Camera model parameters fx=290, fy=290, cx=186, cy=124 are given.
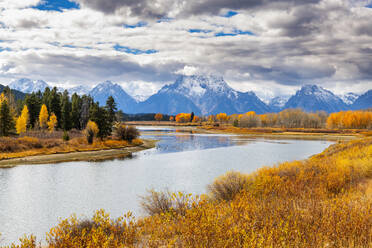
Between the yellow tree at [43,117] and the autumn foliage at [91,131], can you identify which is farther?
the yellow tree at [43,117]

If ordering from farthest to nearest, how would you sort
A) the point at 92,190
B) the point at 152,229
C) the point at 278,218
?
the point at 92,190
the point at 152,229
the point at 278,218

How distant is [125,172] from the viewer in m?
38.2

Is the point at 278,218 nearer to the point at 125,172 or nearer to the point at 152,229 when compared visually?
the point at 152,229

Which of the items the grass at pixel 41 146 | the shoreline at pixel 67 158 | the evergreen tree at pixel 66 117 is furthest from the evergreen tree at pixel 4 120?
the evergreen tree at pixel 66 117

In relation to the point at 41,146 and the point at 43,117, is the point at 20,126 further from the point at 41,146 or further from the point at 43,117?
the point at 41,146

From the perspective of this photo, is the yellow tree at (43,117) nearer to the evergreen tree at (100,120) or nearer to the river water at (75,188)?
the evergreen tree at (100,120)

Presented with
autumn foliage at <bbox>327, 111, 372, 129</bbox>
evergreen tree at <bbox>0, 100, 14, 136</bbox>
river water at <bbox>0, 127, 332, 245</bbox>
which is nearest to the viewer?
river water at <bbox>0, 127, 332, 245</bbox>

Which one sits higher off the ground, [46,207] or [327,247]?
[327,247]

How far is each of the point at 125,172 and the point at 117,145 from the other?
31945 millimetres

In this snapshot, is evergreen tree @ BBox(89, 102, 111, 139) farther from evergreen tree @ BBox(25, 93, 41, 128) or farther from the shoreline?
evergreen tree @ BBox(25, 93, 41, 128)

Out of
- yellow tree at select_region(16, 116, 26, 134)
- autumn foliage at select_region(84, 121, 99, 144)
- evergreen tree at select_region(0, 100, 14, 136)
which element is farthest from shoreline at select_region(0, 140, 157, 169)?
yellow tree at select_region(16, 116, 26, 134)

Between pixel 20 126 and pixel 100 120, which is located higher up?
pixel 100 120

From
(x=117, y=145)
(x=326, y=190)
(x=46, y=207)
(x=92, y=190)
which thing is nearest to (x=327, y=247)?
(x=326, y=190)

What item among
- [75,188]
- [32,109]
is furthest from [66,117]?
[75,188]
